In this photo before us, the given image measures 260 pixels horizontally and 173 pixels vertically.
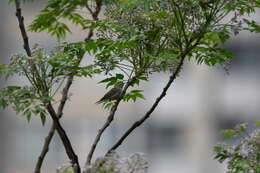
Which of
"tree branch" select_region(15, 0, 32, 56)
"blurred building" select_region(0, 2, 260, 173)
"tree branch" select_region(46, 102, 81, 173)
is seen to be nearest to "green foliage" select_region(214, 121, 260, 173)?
"tree branch" select_region(46, 102, 81, 173)

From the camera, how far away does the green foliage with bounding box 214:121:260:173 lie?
49.3 inches

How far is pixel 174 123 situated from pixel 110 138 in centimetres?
109

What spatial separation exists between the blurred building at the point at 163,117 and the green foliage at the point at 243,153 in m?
5.75

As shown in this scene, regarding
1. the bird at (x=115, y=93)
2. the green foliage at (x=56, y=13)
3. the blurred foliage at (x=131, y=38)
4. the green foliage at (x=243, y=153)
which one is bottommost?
the green foliage at (x=243, y=153)

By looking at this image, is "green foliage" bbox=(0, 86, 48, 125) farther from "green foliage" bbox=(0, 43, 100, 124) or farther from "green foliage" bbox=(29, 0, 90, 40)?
"green foliage" bbox=(29, 0, 90, 40)

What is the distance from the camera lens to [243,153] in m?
1.31

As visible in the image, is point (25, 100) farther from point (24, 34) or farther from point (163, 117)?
point (163, 117)

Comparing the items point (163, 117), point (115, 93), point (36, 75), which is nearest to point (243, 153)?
point (115, 93)

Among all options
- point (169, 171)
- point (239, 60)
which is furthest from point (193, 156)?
point (239, 60)

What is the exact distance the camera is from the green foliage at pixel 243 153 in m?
1.25

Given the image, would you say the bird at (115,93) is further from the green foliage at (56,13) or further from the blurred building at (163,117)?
the blurred building at (163,117)

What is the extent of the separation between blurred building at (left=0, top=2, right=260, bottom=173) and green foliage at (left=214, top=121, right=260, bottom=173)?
5.75 metres

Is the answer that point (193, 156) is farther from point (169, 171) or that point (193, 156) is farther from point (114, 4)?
point (114, 4)

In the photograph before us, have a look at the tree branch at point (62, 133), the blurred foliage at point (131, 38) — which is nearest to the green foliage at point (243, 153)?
the blurred foliage at point (131, 38)
